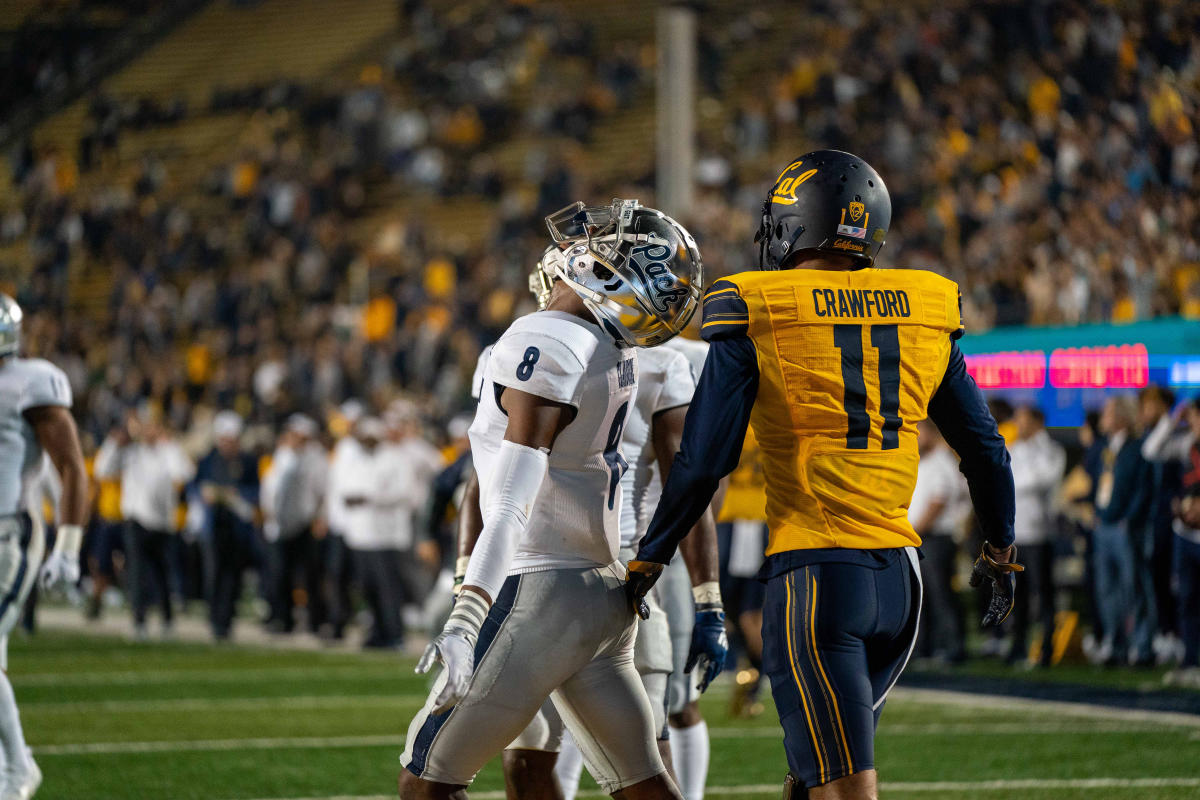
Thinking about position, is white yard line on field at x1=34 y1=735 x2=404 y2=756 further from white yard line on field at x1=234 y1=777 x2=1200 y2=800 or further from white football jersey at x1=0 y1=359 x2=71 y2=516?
white football jersey at x1=0 y1=359 x2=71 y2=516

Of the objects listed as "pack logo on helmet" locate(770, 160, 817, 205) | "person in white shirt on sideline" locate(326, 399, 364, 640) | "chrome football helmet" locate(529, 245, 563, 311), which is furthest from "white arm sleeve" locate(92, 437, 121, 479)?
"pack logo on helmet" locate(770, 160, 817, 205)

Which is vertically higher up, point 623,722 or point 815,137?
point 815,137

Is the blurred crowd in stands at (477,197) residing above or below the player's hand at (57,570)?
above

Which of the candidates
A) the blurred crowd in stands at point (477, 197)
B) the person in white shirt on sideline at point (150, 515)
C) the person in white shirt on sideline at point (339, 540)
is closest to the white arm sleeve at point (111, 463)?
the blurred crowd in stands at point (477, 197)

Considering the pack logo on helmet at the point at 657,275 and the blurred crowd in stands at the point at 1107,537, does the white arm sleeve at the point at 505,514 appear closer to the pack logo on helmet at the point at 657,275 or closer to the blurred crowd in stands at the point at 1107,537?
the pack logo on helmet at the point at 657,275

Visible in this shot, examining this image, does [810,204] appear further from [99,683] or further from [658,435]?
[99,683]

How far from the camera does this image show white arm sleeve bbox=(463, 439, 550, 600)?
3.87 meters

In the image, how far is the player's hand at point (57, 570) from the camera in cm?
654

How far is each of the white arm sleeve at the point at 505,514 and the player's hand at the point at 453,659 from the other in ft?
0.48

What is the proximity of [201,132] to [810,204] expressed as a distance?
28.4 metres

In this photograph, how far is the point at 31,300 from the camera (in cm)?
2539

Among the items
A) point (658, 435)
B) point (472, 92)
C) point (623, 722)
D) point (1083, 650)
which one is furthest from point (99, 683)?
point (472, 92)

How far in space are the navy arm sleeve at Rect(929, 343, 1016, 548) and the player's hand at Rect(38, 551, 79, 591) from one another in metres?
3.66

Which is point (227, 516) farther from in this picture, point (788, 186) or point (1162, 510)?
point (788, 186)
